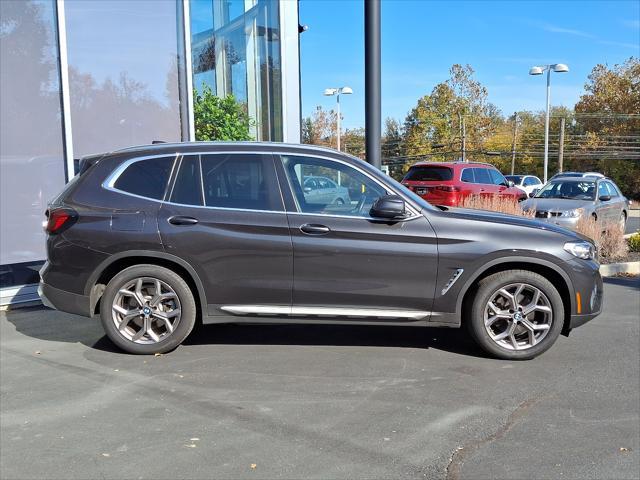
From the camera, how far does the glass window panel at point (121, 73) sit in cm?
833

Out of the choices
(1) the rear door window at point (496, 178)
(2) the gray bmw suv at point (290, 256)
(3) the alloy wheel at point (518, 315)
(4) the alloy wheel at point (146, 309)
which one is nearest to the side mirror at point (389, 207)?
(2) the gray bmw suv at point (290, 256)

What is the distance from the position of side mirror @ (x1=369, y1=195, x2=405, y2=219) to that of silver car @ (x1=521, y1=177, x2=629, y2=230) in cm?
819

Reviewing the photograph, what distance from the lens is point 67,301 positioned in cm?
528

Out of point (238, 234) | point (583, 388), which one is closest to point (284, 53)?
point (238, 234)

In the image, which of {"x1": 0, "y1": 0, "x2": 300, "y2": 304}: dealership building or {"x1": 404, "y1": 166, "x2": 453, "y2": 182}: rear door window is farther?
{"x1": 404, "y1": 166, "x2": 453, "y2": 182}: rear door window

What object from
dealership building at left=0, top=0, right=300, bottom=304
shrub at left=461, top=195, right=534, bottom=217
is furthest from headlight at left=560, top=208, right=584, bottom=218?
dealership building at left=0, top=0, right=300, bottom=304

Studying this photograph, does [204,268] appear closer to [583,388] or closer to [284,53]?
[583,388]

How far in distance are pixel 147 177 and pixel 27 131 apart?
349cm

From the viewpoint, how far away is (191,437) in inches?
146

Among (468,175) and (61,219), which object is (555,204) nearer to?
(468,175)

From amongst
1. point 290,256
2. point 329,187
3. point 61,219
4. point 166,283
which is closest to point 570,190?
point 329,187

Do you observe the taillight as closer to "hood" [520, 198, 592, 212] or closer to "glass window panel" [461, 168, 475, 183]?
"hood" [520, 198, 592, 212]

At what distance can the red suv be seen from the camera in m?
15.4

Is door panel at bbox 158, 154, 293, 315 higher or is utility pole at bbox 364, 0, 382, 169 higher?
utility pole at bbox 364, 0, 382, 169
